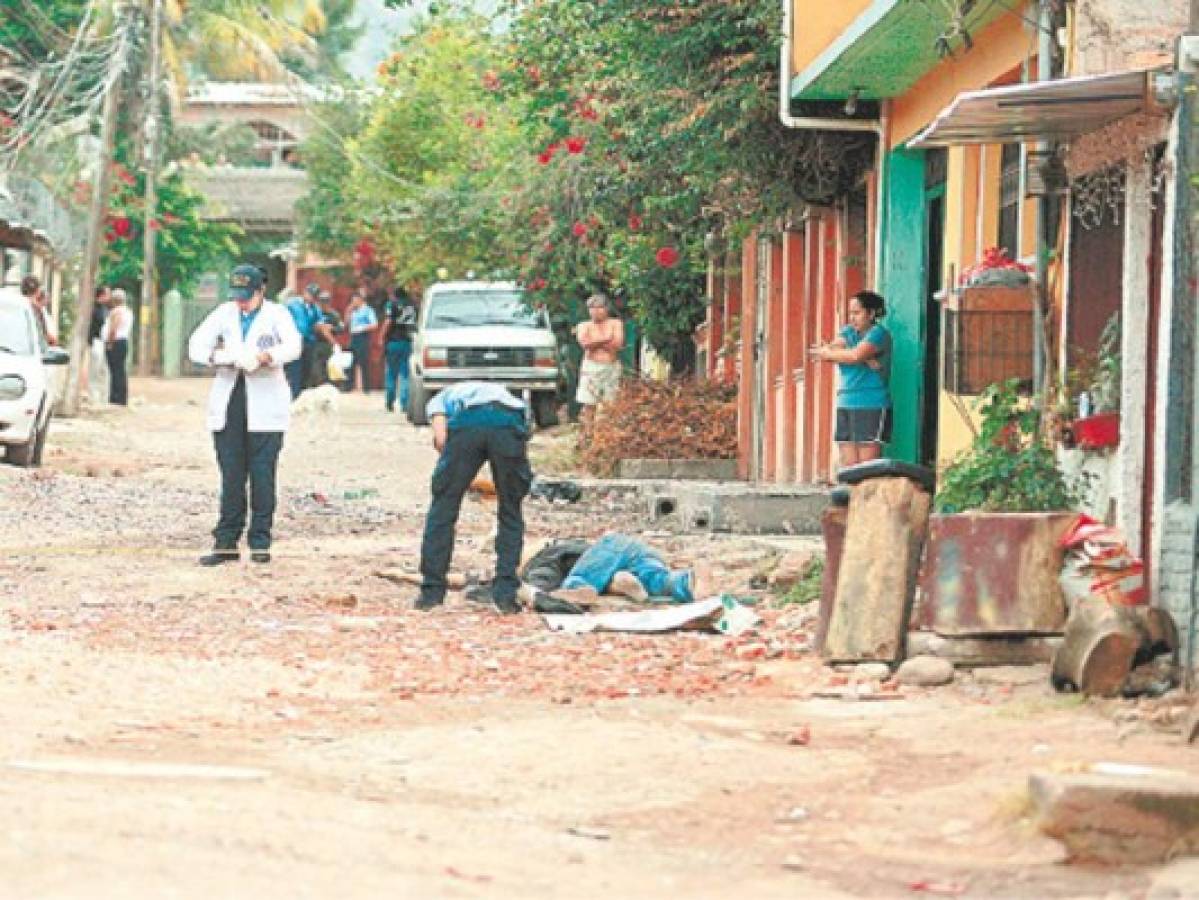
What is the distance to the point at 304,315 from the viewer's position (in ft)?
106

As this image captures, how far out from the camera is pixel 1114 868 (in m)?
7.95

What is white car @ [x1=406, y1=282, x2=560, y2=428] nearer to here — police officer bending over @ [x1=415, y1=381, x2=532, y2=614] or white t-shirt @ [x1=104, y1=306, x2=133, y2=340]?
white t-shirt @ [x1=104, y1=306, x2=133, y2=340]

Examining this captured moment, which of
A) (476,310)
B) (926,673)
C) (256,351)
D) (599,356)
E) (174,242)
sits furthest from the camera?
(174,242)

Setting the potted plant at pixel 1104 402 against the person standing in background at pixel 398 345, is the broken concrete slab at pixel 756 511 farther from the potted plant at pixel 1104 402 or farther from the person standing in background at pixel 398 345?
the person standing in background at pixel 398 345

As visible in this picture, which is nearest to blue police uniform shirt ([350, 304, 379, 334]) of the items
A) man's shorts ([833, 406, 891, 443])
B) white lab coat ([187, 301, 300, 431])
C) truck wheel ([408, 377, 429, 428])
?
truck wheel ([408, 377, 429, 428])

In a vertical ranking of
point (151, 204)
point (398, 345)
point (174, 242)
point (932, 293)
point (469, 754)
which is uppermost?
point (151, 204)

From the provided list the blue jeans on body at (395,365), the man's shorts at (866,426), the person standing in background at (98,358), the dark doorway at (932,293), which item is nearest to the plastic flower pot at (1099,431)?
the man's shorts at (866,426)

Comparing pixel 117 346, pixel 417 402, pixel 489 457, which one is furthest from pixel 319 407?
pixel 489 457

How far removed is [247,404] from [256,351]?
1.12 feet

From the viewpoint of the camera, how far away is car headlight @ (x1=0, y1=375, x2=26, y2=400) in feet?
81.6

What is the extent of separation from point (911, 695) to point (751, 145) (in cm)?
1054

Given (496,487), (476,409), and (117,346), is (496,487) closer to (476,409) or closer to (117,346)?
(476,409)

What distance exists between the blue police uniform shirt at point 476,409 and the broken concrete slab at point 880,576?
8.94 ft

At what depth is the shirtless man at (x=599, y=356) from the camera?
2795 cm
